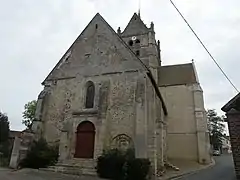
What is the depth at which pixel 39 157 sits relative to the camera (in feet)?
55.1

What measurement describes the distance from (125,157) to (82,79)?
7.33 metres

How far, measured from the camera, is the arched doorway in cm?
1691

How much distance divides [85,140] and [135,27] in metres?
27.3

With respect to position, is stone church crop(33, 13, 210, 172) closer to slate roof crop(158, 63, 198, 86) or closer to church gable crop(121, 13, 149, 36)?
slate roof crop(158, 63, 198, 86)

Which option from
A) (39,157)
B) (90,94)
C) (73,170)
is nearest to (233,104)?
(73,170)

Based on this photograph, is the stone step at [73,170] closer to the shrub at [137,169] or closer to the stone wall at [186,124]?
the shrub at [137,169]

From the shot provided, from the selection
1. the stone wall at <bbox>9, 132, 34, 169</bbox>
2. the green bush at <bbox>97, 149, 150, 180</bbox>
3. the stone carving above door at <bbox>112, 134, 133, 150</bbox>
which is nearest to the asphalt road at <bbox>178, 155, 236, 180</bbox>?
the green bush at <bbox>97, 149, 150, 180</bbox>

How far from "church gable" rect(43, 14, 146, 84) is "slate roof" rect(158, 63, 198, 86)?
1589cm

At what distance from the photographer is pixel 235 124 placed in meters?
8.97

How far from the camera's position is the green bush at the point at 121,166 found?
44.9 feet

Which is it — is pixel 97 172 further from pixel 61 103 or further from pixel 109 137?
pixel 61 103

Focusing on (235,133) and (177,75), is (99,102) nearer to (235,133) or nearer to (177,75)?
(235,133)

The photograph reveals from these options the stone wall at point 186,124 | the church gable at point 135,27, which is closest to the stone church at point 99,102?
the stone wall at point 186,124

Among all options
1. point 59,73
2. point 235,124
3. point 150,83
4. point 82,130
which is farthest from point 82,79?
point 235,124
